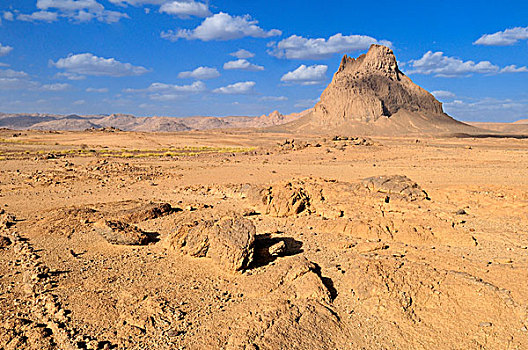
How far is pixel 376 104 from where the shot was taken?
98125mm

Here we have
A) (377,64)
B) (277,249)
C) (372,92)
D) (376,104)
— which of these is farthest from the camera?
(377,64)

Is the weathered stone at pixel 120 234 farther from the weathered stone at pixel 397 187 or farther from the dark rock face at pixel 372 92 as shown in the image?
the dark rock face at pixel 372 92

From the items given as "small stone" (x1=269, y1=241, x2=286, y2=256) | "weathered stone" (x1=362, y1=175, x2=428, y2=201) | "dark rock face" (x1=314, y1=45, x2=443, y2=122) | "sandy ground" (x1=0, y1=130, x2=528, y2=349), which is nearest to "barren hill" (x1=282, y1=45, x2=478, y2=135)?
"dark rock face" (x1=314, y1=45, x2=443, y2=122)

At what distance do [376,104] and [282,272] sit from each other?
99.4 m

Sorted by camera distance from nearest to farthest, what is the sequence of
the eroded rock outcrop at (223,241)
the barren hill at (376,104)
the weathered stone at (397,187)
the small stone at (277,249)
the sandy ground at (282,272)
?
the sandy ground at (282,272) → the eroded rock outcrop at (223,241) → the small stone at (277,249) → the weathered stone at (397,187) → the barren hill at (376,104)

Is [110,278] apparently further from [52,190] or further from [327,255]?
[52,190]

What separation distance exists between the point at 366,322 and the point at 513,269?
2.97 meters

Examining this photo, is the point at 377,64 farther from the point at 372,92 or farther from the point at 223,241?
the point at 223,241

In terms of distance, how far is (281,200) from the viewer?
369 inches

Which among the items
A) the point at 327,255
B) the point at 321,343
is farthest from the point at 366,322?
the point at 327,255

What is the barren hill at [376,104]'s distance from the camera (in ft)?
307

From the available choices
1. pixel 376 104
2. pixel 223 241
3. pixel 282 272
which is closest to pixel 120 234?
pixel 223 241

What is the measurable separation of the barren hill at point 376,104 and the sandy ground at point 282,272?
83108 mm

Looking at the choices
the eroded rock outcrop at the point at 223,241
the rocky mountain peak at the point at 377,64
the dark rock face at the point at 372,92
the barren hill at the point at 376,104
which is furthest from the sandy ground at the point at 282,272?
the rocky mountain peak at the point at 377,64
